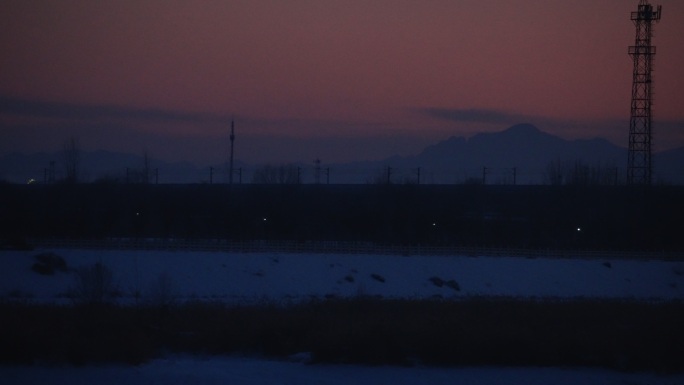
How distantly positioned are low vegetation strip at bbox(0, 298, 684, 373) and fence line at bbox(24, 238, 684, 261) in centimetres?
2048

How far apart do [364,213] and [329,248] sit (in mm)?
11265

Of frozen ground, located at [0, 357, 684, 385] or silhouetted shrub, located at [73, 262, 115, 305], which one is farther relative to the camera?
silhouetted shrub, located at [73, 262, 115, 305]

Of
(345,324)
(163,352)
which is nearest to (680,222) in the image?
(345,324)

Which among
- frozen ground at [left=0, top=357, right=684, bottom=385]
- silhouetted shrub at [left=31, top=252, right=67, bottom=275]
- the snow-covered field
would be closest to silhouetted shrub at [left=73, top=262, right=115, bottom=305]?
the snow-covered field

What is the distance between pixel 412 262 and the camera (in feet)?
139

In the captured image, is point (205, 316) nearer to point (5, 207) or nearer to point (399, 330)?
point (399, 330)

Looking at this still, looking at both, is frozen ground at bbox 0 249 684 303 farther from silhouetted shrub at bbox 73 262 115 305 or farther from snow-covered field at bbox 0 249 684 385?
silhouetted shrub at bbox 73 262 115 305

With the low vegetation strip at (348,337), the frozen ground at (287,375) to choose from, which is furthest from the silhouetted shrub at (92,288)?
the frozen ground at (287,375)

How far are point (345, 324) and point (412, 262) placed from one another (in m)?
23.0

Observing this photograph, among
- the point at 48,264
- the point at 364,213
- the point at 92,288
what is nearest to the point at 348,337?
the point at 92,288

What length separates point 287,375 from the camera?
1592cm

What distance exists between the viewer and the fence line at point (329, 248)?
43.2 meters

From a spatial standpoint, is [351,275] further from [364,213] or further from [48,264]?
[364,213]

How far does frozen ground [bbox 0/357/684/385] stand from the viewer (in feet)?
48.8
